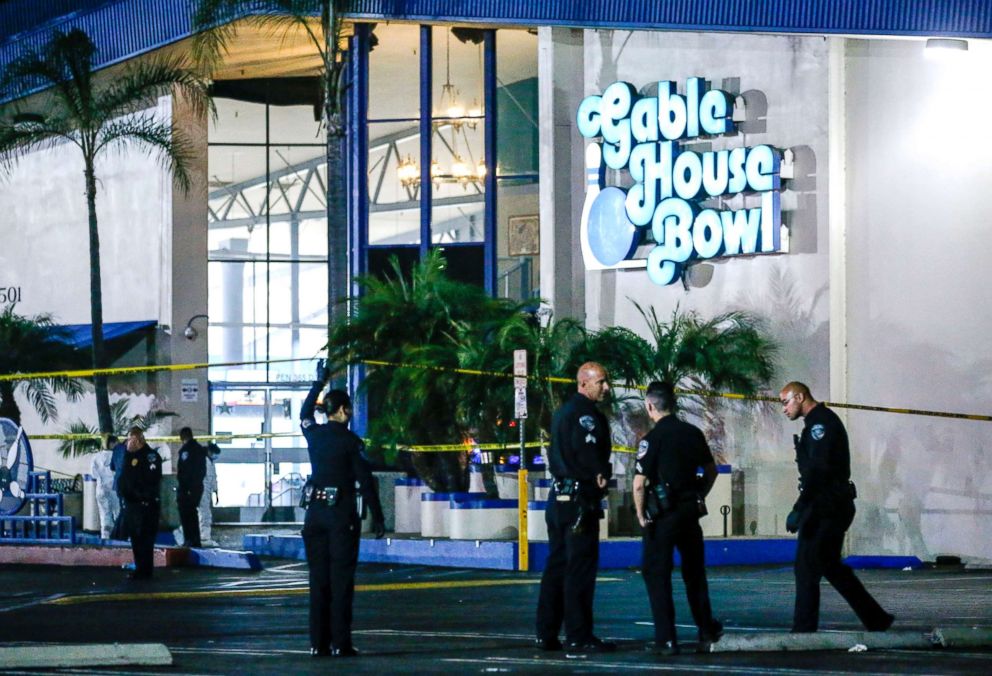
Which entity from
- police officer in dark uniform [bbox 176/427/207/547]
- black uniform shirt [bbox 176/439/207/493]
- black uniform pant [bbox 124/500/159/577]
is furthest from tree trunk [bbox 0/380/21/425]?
black uniform pant [bbox 124/500/159/577]

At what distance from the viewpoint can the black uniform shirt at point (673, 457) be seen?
40.1ft

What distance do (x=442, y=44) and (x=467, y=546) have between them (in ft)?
42.2

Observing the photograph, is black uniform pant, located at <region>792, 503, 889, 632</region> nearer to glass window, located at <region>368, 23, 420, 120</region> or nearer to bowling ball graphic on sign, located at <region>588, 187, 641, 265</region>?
bowling ball graphic on sign, located at <region>588, 187, 641, 265</region>

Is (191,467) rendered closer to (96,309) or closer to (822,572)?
(96,309)

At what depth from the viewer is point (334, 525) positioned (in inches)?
475

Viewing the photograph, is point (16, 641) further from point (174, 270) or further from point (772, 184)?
point (174, 270)

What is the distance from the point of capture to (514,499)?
23.9 m

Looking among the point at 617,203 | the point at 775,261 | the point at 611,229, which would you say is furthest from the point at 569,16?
the point at 775,261

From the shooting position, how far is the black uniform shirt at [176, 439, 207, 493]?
26.1m

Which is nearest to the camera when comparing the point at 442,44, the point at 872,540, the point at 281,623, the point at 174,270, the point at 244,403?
the point at 281,623

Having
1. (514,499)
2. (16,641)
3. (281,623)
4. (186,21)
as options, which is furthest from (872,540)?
(186,21)

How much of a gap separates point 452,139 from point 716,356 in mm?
9174

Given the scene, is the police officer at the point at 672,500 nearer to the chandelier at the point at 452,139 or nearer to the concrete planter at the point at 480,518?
the concrete planter at the point at 480,518

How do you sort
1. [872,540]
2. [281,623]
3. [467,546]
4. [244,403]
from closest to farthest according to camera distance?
[281,623], [467,546], [872,540], [244,403]
